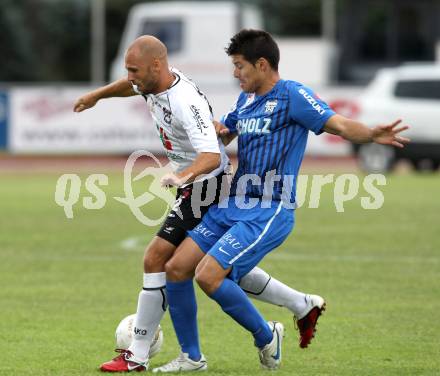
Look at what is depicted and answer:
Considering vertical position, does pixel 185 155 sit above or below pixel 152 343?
above

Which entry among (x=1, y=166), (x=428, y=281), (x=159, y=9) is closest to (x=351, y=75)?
(x=159, y=9)

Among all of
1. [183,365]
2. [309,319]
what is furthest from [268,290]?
[183,365]

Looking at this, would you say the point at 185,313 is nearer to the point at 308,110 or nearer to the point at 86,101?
the point at 308,110

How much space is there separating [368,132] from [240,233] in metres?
0.94

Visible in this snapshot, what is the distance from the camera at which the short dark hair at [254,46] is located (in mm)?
7145

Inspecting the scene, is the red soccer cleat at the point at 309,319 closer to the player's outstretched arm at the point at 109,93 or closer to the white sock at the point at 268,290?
the white sock at the point at 268,290

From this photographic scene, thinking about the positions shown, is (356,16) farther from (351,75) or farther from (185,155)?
(185,155)

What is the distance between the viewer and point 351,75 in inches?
1711

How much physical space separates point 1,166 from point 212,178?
23414 millimetres

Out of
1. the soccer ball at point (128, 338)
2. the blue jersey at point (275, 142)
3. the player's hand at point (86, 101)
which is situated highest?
the player's hand at point (86, 101)

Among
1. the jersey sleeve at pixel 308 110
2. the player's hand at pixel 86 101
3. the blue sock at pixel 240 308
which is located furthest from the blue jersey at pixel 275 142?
the player's hand at pixel 86 101

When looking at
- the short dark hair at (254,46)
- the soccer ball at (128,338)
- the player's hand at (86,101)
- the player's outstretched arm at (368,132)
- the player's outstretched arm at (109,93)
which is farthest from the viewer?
the player's hand at (86,101)

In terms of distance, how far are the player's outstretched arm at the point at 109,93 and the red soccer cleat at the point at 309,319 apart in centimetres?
175

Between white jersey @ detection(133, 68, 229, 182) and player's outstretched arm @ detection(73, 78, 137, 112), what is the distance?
22.0 inches
